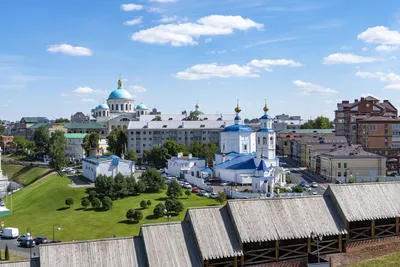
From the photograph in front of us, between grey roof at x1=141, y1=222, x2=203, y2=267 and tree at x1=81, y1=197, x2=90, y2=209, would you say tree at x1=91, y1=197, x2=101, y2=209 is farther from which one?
grey roof at x1=141, y1=222, x2=203, y2=267

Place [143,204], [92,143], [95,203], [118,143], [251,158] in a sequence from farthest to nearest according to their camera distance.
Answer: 1. [118,143]
2. [92,143]
3. [251,158]
4. [95,203]
5. [143,204]

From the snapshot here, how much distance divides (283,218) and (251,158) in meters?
42.1

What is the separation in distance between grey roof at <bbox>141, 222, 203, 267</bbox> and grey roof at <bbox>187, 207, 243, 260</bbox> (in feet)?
1.52

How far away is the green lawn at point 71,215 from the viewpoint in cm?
4019

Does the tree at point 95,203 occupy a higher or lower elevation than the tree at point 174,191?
lower

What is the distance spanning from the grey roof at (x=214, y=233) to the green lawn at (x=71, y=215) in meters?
21.0

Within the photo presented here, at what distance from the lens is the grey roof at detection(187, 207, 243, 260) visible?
60.4ft

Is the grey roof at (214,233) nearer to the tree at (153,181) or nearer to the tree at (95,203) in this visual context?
the tree at (95,203)

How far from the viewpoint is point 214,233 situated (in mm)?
19016

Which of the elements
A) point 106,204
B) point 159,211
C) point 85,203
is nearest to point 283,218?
point 159,211

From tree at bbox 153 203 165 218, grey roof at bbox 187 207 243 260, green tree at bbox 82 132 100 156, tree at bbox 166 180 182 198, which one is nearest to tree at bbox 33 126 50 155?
green tree at bbox 82 132 100 156

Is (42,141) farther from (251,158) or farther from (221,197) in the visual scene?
(221,197)

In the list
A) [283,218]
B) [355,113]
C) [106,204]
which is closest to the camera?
[283,218]

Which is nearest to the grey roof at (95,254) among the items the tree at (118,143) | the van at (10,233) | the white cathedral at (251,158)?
the van at (10,233)
